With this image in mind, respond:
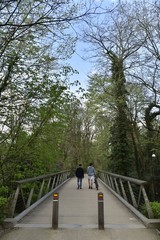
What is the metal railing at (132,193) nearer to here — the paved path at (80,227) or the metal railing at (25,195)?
the paved path at (80,227)

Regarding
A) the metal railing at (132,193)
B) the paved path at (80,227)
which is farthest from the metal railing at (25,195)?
the metal railing at (132,193)

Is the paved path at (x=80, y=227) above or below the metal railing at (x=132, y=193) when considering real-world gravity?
below

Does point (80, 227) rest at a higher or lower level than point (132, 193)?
lower

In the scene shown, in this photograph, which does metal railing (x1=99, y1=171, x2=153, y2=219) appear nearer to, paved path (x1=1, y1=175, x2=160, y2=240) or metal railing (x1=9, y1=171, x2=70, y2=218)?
paved path (x1=1, y1=175, x2=160, y2=240)

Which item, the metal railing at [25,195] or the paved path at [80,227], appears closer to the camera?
the paved path at [80,227]

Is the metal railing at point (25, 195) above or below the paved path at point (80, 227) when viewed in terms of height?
above

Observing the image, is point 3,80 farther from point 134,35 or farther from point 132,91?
point 132,91

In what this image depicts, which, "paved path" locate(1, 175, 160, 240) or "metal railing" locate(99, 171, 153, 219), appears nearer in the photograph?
"paved path" locate(1, 175, 160, 240)

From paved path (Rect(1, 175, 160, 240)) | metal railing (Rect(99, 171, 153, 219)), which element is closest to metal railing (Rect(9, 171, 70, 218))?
paved path (Rect(1, 175, 160, 240))

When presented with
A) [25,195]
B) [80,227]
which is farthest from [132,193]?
[25,195]

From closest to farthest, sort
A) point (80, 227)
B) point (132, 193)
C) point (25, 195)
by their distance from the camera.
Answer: point (80, 227), point (132, 193), point (25, 195)

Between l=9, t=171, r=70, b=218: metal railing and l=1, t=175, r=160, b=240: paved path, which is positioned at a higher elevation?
l=9, t=171, r=70, b=218: metal railing

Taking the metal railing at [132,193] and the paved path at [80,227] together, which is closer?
the paved path at [80,227]

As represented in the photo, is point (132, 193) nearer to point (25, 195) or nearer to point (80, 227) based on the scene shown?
point (80, 227)
